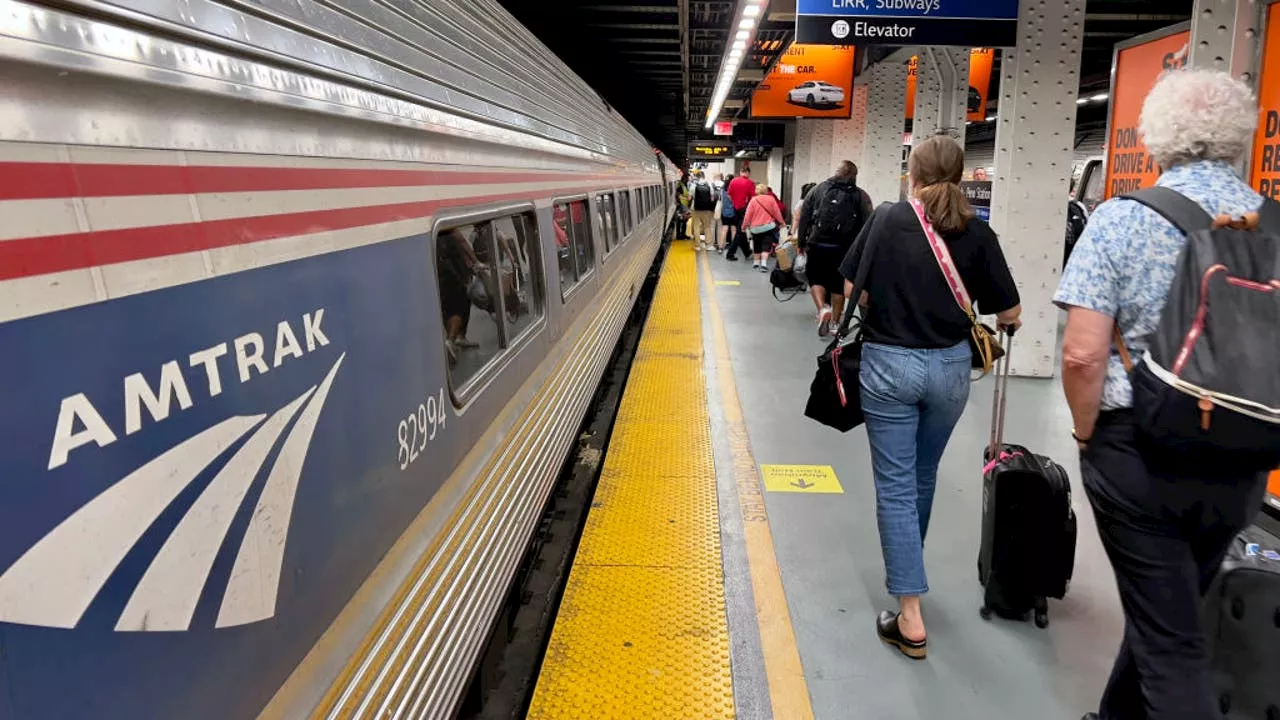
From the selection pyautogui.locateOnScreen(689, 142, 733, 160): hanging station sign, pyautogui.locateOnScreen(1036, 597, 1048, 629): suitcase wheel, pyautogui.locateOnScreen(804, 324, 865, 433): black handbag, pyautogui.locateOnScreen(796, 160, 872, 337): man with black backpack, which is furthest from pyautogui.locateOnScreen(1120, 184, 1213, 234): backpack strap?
pyautogui.locateOnScreen(689, 142, 733, 160): hanging station sign

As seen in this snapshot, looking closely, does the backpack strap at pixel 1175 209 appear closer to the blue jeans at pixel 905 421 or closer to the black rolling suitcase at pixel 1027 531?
the blue jeans at pixel 905 421

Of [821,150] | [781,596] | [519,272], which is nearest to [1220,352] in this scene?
[781,596]

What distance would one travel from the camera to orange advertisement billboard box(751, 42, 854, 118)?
12.7 m

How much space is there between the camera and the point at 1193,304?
187cm

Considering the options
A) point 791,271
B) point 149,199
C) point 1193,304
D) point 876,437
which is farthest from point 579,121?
point 791,271

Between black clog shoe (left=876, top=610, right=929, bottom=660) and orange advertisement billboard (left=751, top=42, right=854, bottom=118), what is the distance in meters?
10.4

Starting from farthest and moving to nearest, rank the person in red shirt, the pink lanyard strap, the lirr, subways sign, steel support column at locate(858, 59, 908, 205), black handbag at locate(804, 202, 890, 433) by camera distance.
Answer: the person in red shirt < steel support column at locate(858, 59, 908, 205) < the lirr, subways sign < black handbag at locate(804, 202, 890, 433) < the pink lanyard strap

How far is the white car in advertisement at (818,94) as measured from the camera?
12688mm

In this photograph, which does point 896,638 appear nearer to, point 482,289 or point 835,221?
point 482,289

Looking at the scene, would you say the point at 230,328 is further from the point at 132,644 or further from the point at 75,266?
the point at 132,644

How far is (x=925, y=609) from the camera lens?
3279mm

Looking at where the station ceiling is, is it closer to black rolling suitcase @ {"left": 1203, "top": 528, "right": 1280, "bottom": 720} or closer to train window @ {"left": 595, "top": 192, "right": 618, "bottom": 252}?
train window @ {"left": 595, "top": 192, "right": 618, "bottom": 252}

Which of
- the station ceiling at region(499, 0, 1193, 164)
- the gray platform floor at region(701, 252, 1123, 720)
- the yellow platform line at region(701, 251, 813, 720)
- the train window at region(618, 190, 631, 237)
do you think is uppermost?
the station ceiling at region(499, 0, 1193, 164)

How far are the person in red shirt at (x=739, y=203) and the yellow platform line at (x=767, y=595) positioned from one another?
37.5 feet
